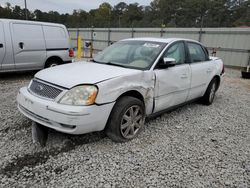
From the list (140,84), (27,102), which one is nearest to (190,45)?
(140,84)

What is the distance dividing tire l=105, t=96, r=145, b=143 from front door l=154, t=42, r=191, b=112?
1.38ft

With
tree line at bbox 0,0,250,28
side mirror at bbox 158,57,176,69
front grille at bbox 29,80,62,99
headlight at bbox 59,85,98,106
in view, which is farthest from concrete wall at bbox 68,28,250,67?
front grille at bbox 29,80,62,99

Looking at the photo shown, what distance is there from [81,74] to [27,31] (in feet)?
14.6

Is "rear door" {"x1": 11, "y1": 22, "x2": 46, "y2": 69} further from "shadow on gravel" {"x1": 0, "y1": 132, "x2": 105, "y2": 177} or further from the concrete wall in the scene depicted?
the concrete wall

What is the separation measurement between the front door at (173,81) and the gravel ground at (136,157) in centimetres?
43

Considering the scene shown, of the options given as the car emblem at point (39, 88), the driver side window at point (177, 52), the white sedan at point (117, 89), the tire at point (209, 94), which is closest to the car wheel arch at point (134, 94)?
the white sedan at point (117, 89)

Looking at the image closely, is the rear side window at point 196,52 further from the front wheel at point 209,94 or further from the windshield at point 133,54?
the windshield at point 133,54

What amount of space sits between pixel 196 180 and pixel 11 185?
1910 mm

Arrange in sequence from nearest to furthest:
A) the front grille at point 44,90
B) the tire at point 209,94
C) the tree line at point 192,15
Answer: the front grille at point 44,90 < the tire at point 209,94 < the tree line at point 192,15

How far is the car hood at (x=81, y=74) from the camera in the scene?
2.47m

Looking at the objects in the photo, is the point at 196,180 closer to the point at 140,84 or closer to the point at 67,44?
the point at 140,84

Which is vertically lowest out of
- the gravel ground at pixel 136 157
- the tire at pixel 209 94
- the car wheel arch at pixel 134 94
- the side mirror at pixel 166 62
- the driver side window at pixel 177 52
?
the gravel ground at pixel 136 157

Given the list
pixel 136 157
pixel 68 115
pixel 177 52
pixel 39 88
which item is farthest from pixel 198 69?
pixel 39 88

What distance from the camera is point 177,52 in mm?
3662
